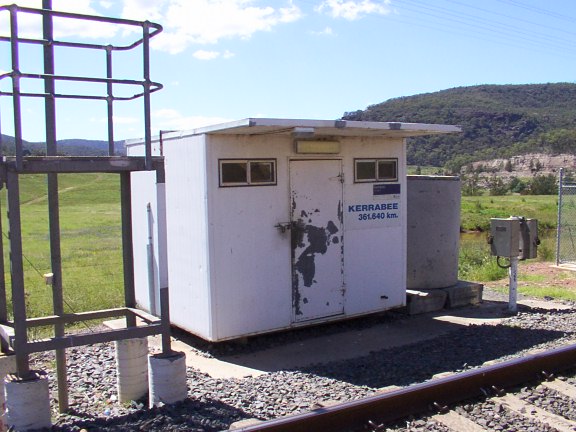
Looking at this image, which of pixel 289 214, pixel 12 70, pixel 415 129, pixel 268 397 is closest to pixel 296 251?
pixel 289 214

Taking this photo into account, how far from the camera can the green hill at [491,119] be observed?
274ft

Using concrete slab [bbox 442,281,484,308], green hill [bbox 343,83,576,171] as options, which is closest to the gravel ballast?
concrete slab [bbox 442,281,484,308]

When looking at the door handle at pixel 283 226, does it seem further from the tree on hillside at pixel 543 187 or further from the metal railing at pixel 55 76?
the tree on hillside at pixel 543 187

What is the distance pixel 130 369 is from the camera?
5895mm

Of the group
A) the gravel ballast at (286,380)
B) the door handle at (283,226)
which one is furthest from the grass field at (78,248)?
the door handle at (283,226)

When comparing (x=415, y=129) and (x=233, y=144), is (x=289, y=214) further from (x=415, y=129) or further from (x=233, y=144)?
(x=415, y=129)

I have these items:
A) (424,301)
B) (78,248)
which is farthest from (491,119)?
(424,301)

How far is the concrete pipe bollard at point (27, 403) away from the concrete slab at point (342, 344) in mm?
2430

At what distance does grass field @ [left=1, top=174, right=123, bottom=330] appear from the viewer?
10.5 metres

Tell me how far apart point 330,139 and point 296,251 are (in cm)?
162

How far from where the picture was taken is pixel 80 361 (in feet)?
24.2

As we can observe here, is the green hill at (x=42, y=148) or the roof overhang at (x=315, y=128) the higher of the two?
the roof overhang at (x=315, y=128)

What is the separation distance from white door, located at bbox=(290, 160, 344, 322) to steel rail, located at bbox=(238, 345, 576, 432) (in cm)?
319

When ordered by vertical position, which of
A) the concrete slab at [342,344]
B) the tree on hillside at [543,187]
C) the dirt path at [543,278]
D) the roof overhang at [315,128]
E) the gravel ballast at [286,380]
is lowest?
the concrete slab at [342,344]
